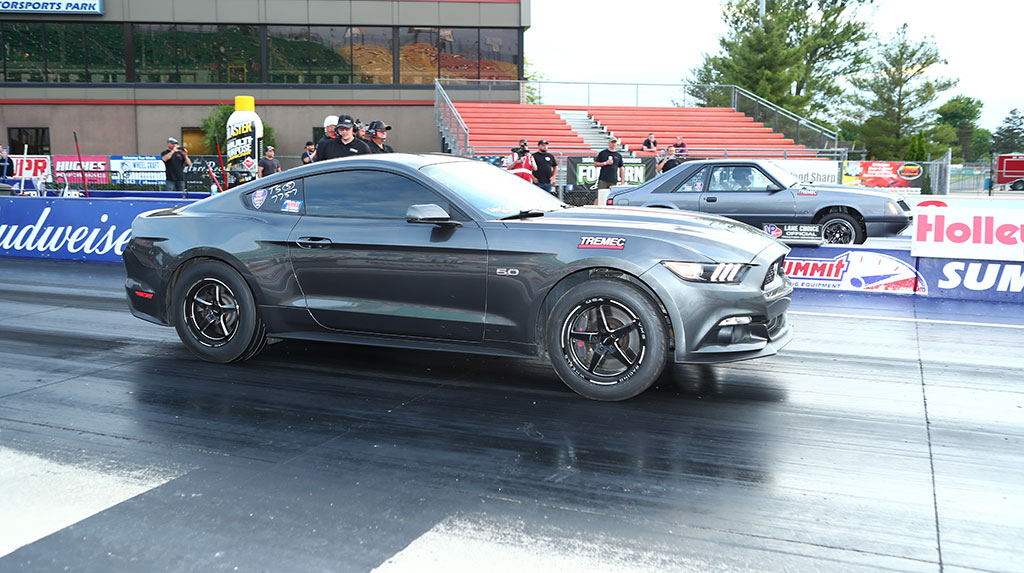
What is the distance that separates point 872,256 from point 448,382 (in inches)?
258

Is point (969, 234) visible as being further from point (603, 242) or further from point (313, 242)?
point (313, 242)

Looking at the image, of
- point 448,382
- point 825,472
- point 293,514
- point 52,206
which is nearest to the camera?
point 293,514

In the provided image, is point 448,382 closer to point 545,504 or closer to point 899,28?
point 545,504

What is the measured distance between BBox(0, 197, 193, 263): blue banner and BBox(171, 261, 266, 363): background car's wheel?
23.2 ft

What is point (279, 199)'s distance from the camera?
6340 mm

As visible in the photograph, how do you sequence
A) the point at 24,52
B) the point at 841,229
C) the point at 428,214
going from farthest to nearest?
the point at 24,52 → the point at 841,229 → the point at 428,214

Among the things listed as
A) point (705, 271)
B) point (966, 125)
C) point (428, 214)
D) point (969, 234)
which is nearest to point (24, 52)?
point (428, 214)

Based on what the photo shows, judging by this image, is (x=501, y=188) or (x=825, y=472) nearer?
(x=825, y=472)

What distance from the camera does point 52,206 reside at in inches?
544

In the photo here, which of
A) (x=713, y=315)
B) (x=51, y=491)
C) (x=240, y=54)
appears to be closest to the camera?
(x=51, y=491)

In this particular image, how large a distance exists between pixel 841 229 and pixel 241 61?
95.7 feet

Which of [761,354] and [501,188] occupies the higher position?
[501,188]

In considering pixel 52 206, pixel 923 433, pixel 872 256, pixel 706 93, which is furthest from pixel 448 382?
pixel 706 93

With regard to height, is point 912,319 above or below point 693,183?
below
